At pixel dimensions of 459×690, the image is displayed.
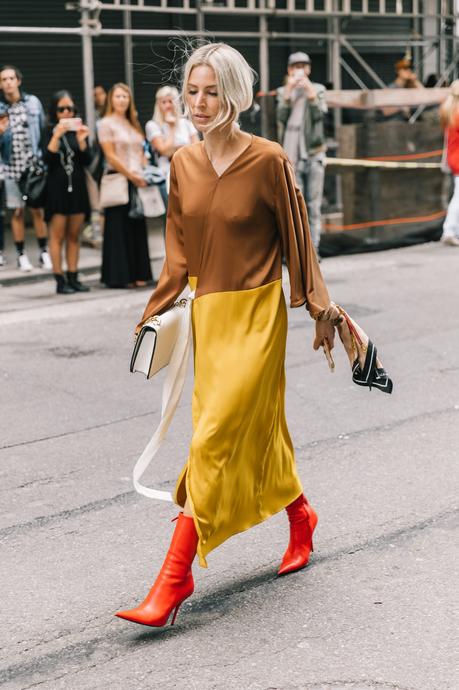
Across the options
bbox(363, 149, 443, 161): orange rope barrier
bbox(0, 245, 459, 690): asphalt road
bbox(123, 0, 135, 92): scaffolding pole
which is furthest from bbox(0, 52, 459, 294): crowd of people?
bbox(123, 0, 135, 92): scaffolding pole

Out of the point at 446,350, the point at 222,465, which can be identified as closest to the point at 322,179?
the point at 446,350

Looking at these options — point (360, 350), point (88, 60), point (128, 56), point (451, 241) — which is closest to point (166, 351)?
point (360, 350)

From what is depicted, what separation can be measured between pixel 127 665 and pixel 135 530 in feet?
4.11

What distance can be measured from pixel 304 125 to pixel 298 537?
28.2ft

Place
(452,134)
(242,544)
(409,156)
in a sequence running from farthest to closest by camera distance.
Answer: (409,156) → (452,134) → (242,544)

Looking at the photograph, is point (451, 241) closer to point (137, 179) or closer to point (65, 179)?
point (137, 179)

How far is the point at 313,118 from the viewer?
1252 centimetres

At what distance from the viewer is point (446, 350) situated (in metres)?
8.38

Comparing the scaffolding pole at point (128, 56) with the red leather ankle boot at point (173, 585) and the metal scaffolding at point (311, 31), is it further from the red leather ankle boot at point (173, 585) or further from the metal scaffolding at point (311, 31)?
the red leather ankle boot at point (173, 585)

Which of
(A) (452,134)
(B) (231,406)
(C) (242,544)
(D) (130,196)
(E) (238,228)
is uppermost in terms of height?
(A) (452,134)

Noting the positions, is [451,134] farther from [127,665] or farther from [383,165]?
[127,665]

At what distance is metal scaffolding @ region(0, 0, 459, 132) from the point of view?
43.4ft

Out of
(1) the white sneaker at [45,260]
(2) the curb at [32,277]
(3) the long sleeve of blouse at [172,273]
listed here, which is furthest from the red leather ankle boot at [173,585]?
(1) the white sneaker at [45,260]

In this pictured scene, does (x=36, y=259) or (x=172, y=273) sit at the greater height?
(x=172, y=273)
